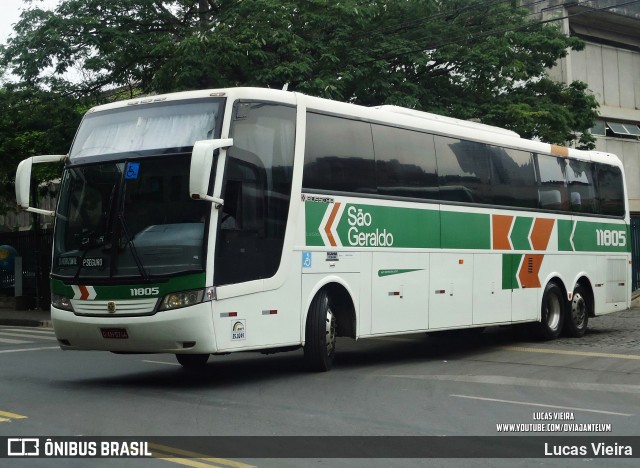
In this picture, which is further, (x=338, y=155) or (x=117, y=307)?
(x=338, y=155)

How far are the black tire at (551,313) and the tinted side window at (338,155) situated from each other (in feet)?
20.0

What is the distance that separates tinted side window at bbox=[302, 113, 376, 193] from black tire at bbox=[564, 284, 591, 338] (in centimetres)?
706

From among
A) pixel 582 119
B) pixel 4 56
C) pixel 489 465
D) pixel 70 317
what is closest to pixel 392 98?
pixel 582 119

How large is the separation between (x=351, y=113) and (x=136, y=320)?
461 cm

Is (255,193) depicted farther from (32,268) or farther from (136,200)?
(32,268)

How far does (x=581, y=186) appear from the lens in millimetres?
20109

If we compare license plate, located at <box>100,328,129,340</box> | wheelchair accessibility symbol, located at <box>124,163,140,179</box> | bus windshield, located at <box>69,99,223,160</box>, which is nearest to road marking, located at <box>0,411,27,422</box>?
license plate, located at <box>100,328,129,340</box>

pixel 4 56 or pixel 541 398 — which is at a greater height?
pixel 4 56

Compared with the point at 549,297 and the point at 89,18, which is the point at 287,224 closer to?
the point at 549,297

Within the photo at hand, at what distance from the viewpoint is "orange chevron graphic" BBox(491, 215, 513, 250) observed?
17.1 m

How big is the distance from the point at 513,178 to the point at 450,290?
302 cm

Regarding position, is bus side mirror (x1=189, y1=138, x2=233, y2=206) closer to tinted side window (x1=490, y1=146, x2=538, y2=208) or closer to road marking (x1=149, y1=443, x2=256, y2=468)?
road marking (x1=149, y1=443, x2=256, y2=468)

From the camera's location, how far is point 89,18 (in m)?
23.6

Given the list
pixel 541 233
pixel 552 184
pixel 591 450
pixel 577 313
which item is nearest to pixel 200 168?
pixel 591 450
